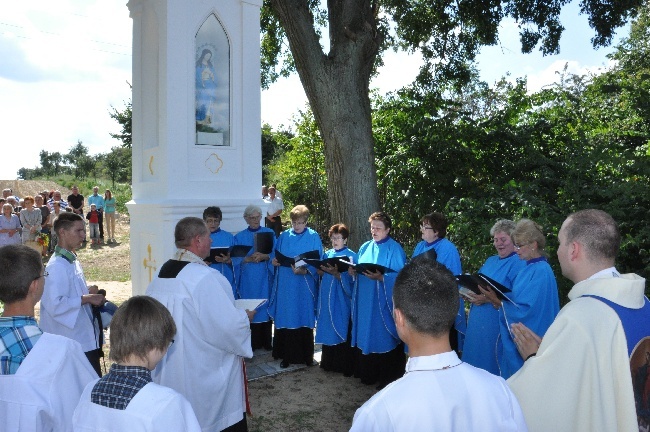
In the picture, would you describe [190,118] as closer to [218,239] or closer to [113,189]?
[218,239]

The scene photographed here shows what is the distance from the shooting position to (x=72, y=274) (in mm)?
4344

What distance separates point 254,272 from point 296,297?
0.69 m

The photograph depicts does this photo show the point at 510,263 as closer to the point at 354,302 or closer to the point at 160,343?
the point at 354,302

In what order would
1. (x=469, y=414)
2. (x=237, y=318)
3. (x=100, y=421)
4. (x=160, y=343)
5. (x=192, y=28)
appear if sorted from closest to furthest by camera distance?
(x=469, y=414) → (x=100, y=421) → (x=160, y=343) → (x=237, y=318) → (x=192, y=28)

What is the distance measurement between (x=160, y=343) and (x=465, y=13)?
8788mm

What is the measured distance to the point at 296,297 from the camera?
6875mm

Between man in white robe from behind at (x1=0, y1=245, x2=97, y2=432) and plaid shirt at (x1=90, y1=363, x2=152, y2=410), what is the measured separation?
0.53 meters

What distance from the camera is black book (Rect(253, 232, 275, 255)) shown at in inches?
276

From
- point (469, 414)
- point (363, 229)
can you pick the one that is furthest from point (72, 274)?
point (363, 229)

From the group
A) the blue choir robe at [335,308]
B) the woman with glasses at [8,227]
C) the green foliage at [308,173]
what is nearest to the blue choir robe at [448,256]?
the blue choir robe at [335,308]

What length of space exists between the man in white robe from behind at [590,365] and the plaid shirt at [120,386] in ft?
5.04

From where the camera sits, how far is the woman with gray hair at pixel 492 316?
490 cm

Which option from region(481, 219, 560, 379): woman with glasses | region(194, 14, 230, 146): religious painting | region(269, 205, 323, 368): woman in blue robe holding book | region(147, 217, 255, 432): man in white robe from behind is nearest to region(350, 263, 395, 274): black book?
region(269, 205, 323, 368): woman in blue robe holding book

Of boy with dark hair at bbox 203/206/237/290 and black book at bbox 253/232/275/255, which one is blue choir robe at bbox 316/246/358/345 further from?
boy with dark hair at bbox 203/206/237/290
